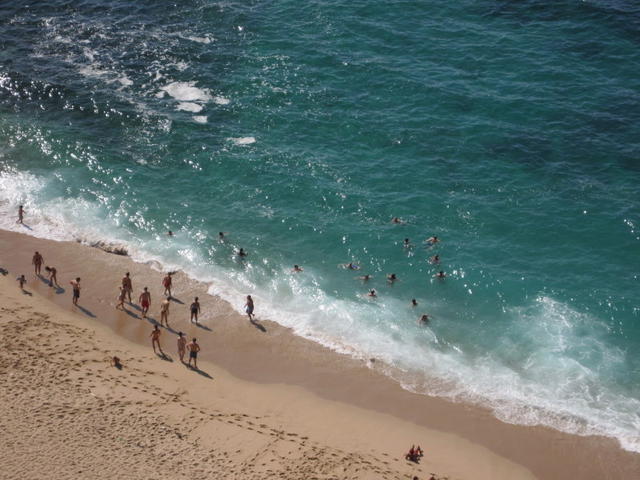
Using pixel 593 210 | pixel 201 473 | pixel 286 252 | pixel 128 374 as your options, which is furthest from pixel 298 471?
pixel 593 210

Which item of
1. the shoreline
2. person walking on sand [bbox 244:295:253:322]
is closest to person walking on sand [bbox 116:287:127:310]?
the shoreline

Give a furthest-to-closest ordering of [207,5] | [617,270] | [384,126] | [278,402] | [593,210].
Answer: [207,5]
[384,126]
[593,210]
[617,270]
[278,402]

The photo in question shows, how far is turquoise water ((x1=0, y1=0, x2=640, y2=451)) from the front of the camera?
35219 millimetres

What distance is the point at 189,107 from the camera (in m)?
51.5

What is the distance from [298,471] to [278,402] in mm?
4743

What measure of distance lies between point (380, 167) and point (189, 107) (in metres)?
15.7

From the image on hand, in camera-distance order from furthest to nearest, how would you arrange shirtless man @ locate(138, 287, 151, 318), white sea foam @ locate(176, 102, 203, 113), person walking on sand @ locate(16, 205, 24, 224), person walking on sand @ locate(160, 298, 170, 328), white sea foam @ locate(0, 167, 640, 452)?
white sea foam @ locate(176, 102, 203, 113) → person walking on sand @ locate(16, 205, 24, 224) → shirtless man @ locate(138, 287, 151, 318) → person walking on sand @ locate(160, 298, 170, 328) → white sea foam @ locate(0, 167, 640, 452)

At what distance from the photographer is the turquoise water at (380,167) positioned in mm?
35219

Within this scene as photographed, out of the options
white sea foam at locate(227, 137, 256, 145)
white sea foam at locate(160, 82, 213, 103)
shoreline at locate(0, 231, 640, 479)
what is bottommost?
shoreline at locate(0, 231, 640, 479)

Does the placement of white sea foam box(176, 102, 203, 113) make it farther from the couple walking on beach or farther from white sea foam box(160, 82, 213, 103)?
the couple walking on beach

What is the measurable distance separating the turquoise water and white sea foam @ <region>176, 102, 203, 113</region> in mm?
147

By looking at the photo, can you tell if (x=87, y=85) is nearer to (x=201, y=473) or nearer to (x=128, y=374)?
(x=128, y=374)

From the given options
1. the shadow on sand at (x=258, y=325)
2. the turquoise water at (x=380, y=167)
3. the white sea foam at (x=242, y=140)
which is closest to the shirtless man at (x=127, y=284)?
the turquoise water at (x=380, y=167)

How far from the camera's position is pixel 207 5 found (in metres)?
62.5
